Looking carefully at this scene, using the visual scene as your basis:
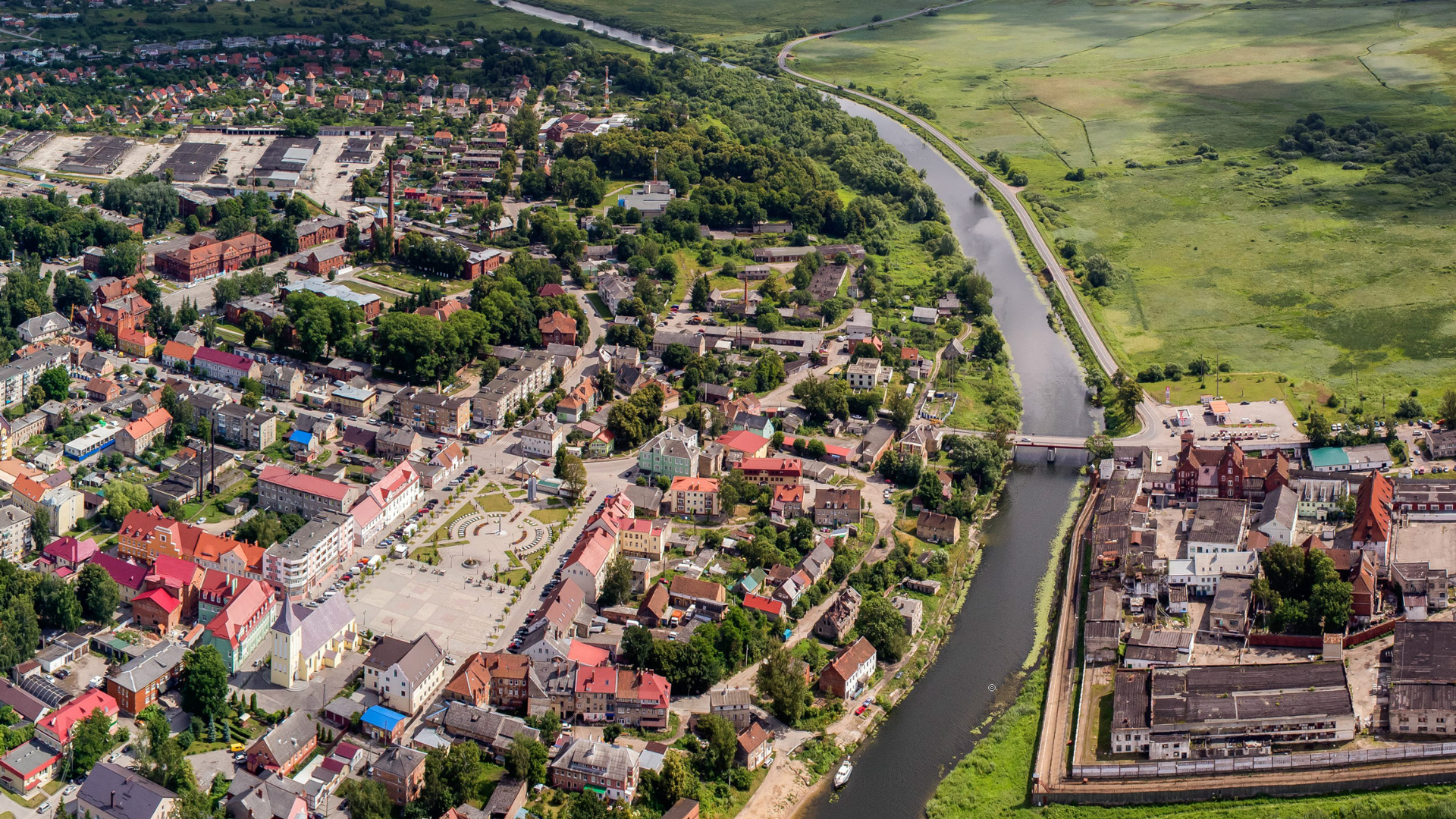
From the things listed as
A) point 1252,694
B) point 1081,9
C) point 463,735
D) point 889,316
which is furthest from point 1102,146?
point 463,735

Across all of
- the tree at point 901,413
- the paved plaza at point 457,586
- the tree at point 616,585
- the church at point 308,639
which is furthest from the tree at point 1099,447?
the church at point 308,639

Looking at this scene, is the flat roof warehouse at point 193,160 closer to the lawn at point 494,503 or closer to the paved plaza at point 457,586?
the lawn at point 494,503

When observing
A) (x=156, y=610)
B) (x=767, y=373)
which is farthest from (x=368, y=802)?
(x=767, y=373)

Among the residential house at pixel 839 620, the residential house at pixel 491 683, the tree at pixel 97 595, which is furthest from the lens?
the residential house at pixel 839 620

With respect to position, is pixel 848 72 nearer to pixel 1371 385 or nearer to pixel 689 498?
pixel 1371 385

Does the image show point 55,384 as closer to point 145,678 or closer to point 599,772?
point 145,678

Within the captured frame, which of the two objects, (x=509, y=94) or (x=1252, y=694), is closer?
(x=1252, y=694)
